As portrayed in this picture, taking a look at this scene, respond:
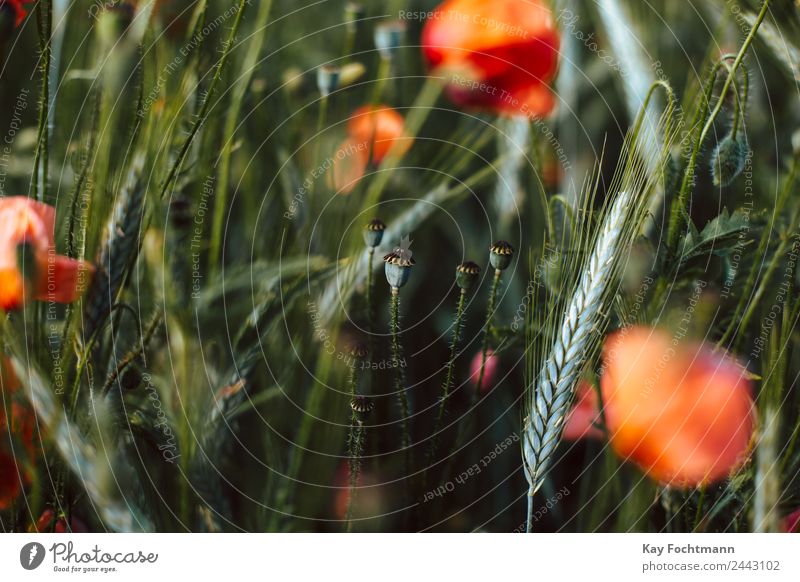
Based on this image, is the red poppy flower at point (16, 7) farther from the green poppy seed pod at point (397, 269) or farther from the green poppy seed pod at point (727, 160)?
the green poppy seed pod at point (727, 160)

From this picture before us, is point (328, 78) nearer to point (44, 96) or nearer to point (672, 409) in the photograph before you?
point (44, 96)

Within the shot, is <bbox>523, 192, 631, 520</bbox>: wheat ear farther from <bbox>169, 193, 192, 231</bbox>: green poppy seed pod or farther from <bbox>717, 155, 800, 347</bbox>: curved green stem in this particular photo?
<bbox>169, 193, 192, 231</bbox>: green poppy seed pod

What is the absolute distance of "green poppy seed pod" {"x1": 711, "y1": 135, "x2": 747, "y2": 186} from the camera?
0.47 metres

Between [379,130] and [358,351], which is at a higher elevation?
[379,130]

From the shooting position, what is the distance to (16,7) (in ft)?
1.49

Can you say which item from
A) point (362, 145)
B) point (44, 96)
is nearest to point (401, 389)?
point (362, 145)

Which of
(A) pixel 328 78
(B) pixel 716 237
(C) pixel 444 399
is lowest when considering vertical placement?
(C) pixel 444 399

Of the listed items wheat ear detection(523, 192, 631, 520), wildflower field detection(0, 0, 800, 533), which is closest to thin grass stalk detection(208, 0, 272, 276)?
wildflower field detection(0, 0, 800, 533)

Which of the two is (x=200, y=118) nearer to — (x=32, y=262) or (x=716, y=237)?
(x=32, y=262)

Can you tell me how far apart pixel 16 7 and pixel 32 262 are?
16 centimetres

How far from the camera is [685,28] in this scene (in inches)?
20.4
